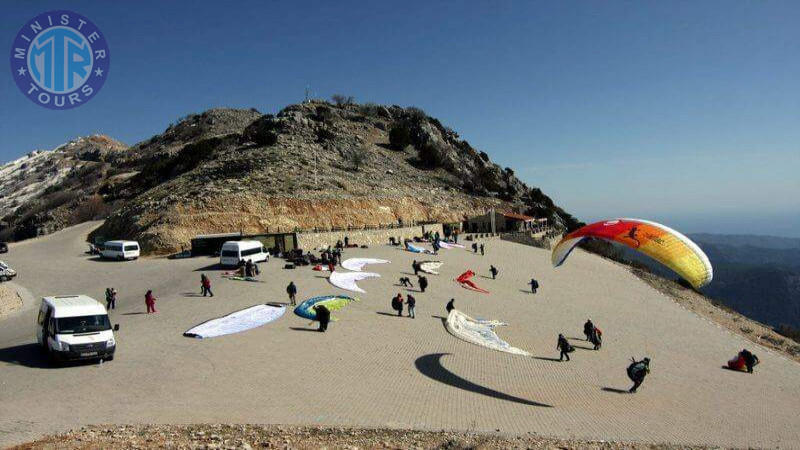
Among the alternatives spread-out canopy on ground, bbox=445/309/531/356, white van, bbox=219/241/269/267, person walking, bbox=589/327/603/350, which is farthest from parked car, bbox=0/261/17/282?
person walking, bbox=589/327/603/350

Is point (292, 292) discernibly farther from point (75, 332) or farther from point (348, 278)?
point (75, 332)

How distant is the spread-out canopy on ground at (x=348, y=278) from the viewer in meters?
23.8

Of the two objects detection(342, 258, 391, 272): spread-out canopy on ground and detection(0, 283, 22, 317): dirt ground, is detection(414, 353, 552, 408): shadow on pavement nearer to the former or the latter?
detection(342, 258, 391, 272): spread-out canopy on ground

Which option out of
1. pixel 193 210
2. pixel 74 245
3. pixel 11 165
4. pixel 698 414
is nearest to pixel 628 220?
pixel 698 414

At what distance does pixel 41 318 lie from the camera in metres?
13.6

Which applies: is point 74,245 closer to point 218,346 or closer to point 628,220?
point 218,346

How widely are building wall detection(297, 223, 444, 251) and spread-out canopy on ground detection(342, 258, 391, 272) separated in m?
6.92

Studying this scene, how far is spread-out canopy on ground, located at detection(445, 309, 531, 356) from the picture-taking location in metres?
16.6

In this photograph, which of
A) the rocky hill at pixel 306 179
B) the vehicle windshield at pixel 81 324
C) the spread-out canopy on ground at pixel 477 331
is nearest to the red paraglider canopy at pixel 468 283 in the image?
the spread-out canopy on ground at pixel 477 331

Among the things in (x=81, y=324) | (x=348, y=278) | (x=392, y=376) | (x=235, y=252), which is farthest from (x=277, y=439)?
(x=235, y=252)

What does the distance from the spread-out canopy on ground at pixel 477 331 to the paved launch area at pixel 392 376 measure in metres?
0.53

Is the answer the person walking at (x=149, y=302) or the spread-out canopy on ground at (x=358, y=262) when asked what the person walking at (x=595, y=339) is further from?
the person walking at (x=149, y=302)

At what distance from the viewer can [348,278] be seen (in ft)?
84.5

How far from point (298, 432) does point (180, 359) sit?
5.98 m
